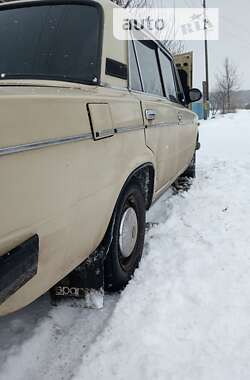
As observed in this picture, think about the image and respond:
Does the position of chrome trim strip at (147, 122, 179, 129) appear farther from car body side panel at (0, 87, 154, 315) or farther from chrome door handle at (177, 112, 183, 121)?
car body side panel at (0, 87, 154, 315)

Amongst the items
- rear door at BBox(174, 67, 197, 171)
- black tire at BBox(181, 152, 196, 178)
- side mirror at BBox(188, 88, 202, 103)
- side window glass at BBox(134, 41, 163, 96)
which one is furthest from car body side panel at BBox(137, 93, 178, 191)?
black tire at BBox(181, 152, 196, 178)

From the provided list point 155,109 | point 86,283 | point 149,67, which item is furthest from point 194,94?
point 86,283

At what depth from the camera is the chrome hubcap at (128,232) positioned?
283 centimetres

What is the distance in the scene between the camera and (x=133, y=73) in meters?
3.03

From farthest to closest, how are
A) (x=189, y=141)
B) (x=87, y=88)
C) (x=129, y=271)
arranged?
(x=189, y=141) < (x=129, y=271) < (x=87, y=88)

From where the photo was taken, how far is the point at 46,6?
9.10ft

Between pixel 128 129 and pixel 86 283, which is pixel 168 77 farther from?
pixel 86 283

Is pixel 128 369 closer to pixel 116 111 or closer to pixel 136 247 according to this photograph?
pixel 136 247

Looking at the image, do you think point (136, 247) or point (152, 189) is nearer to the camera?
point (136, 247)

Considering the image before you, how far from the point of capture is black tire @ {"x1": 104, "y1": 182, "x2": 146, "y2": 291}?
2.69 m

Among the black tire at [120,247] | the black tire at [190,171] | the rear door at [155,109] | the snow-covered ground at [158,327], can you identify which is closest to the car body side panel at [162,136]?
the rear door at [155,109]

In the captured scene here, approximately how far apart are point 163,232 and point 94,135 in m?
2.16

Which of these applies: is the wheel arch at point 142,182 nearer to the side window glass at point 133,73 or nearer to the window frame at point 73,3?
the side window glass at point 133,73

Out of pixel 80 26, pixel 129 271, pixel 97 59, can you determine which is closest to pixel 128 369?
pixel 129 271
